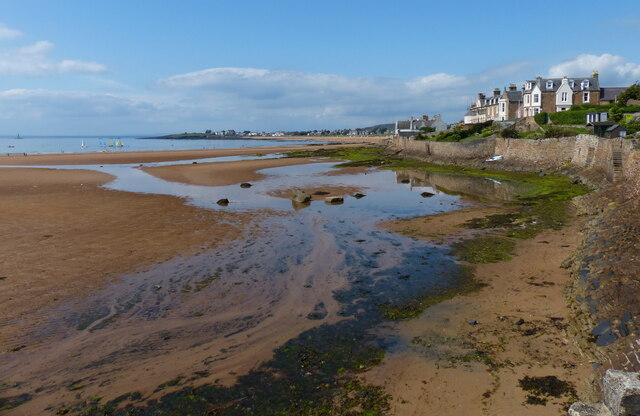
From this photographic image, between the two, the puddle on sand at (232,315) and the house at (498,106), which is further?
the house at (498,106)

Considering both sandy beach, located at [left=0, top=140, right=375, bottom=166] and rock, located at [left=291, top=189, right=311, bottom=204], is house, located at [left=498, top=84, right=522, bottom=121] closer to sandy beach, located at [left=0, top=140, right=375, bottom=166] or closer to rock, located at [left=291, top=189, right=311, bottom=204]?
sandy beach, located at [left=0, top=140, right=375, bottom=166]

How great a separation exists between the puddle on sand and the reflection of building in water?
1207cm

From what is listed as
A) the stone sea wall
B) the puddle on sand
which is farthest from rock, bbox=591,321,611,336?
the puddle on sand

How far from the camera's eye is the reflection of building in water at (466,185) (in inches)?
1053

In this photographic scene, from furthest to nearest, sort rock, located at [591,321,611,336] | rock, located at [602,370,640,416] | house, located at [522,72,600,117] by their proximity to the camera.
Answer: house, located at [522,72,600,117], rock, located at [591,321,611,336], rock, located at [602,370,640,416]

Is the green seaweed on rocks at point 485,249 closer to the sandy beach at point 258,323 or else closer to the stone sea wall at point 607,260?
the sandy beach at point 258,323

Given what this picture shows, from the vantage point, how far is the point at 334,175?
4150 cm

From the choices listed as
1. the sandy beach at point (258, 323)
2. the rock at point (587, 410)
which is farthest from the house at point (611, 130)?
the rock at point (587, 410)

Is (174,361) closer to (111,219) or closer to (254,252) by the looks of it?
(254,252)

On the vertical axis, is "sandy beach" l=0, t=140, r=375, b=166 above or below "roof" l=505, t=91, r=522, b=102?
below

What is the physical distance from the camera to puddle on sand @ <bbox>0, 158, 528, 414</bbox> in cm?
746

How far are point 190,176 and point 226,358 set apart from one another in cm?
3649

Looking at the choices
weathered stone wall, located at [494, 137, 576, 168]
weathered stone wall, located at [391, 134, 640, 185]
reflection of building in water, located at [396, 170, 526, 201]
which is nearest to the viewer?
weathered stone wall, located at [391, 134, 640, 185]

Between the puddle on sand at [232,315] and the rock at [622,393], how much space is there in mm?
3984
